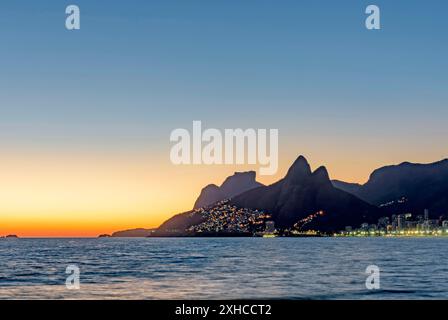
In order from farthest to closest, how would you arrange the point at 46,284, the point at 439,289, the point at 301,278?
the point at 301,278 < the point at 46,284 < the point at 439,289

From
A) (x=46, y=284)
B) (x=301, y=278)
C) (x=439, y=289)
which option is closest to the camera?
(x=439, y=289)

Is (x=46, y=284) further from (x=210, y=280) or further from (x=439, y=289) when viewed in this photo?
(x=439, y=289)
